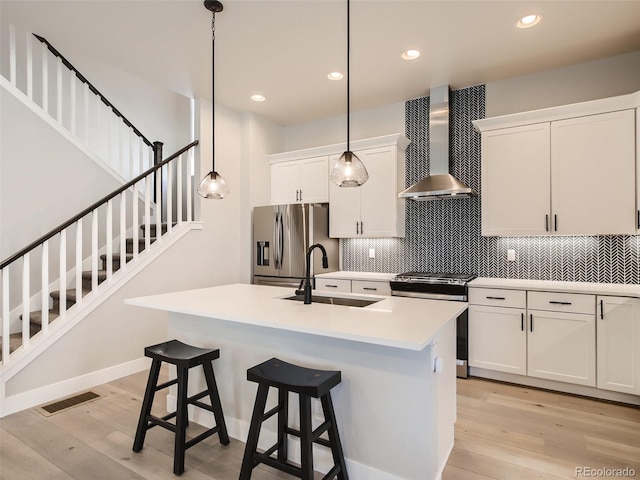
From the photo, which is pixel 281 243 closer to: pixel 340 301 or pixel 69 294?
pixel 340 301

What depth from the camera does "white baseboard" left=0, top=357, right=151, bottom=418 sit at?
2.82 meters

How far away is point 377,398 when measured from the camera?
193 cm

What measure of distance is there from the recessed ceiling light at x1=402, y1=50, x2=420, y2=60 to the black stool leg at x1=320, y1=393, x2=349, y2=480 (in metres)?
2.90

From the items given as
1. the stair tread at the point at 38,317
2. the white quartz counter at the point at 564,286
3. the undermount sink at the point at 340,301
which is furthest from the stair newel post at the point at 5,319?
the white quartz counter at the point at 564,286

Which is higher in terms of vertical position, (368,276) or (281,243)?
(281,243)

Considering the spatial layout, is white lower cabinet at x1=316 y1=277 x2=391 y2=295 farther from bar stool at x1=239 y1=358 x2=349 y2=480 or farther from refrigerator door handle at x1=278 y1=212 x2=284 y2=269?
bar stool at x1=239 y1=358 x2=349 y2=480

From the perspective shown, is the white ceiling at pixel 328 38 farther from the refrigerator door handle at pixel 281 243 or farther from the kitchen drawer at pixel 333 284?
the kitchen drawer at pixel 333 284

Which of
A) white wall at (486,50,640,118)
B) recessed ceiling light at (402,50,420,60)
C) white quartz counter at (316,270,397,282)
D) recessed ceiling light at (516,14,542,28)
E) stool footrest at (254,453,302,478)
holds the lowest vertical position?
stool footrest at (254,453,302,478)

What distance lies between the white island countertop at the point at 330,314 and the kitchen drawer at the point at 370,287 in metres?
1.29

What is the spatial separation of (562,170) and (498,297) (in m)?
1.26

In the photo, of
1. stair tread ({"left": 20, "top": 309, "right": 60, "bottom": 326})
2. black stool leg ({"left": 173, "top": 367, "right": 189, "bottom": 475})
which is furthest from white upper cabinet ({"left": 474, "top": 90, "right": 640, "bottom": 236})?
stair tread ({"left": 20, "top": 309, "right": 60, "bottom": 326})

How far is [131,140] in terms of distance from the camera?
486 centimetres

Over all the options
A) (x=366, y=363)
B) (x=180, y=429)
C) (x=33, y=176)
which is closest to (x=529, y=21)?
(x=366, y=363)

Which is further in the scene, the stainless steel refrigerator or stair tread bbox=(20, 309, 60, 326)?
the stainless steel refrigerator
